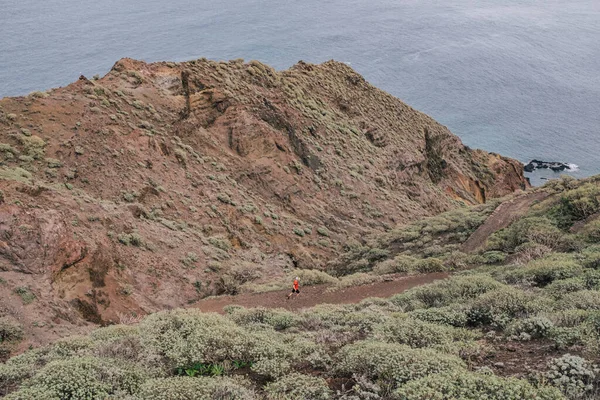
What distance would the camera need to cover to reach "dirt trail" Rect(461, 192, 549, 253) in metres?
21.2

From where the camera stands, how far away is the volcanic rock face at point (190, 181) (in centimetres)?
1661

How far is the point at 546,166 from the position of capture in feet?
197

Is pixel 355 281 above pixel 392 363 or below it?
below

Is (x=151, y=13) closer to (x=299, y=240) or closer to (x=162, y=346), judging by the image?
(x=299, y=240)

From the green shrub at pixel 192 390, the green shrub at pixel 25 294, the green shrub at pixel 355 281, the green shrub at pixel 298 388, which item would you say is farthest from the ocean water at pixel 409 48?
the green shrub at pixel 192 390

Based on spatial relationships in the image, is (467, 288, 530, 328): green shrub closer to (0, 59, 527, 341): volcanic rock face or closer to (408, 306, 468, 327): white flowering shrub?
(408, 306, 468, 327): white flowering shrub

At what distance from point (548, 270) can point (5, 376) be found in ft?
38.3

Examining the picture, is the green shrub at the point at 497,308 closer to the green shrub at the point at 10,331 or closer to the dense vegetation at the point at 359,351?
the dense vegetation at the point at 359,351

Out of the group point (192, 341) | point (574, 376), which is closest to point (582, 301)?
point (574, 376)

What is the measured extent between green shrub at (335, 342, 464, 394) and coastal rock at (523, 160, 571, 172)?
57852mm

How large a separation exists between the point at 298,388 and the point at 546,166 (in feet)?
202

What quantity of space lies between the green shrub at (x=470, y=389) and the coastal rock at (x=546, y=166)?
58.6 meters

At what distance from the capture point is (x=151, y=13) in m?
120

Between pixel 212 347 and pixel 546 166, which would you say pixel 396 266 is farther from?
pixel 546 166
